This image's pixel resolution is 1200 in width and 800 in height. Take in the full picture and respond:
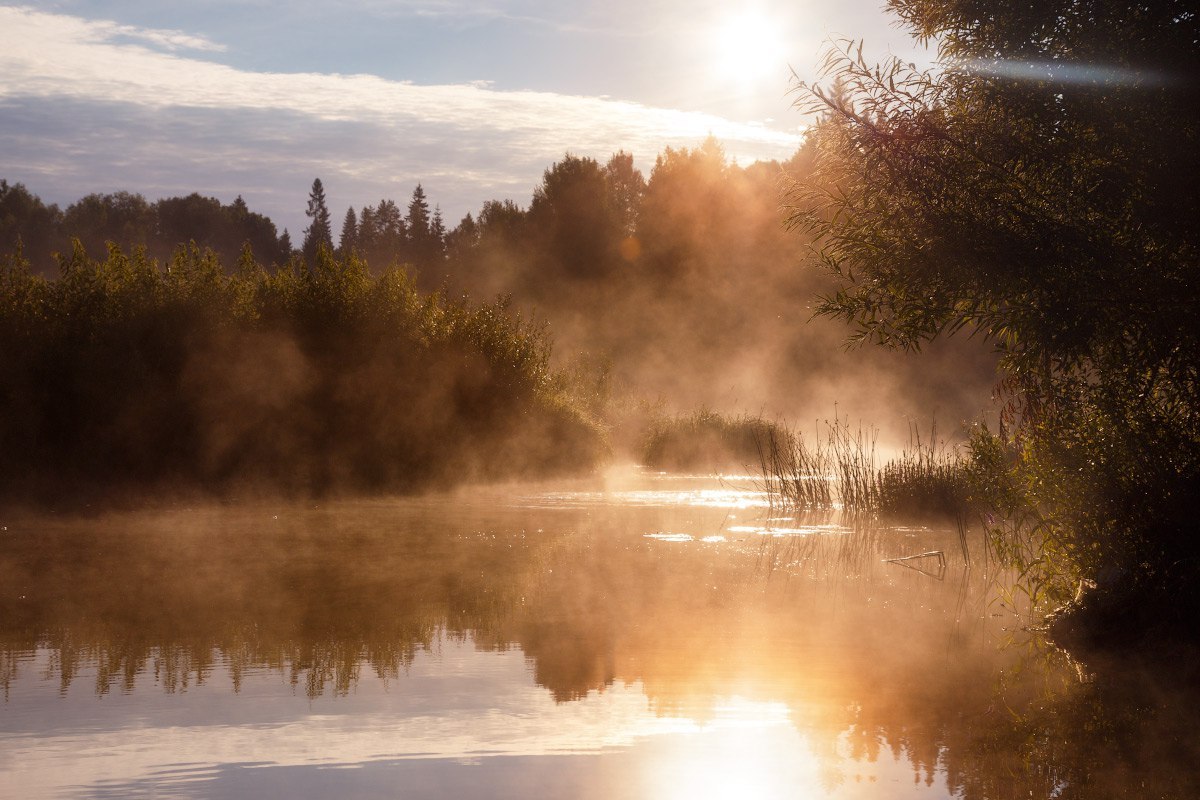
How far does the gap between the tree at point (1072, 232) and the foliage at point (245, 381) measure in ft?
49.8

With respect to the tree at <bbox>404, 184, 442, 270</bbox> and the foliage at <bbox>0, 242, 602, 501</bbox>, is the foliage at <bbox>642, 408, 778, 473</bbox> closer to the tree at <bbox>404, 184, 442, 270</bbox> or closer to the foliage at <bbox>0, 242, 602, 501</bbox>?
the foliage at <bbox>0, 242, 602, 501</bbox>

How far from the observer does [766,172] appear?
65.5m

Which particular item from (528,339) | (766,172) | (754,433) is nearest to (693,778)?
(528,339)

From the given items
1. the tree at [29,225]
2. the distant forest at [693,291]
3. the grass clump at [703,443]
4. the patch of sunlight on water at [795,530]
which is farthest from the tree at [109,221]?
the patch of sunlight on water at [795,530]

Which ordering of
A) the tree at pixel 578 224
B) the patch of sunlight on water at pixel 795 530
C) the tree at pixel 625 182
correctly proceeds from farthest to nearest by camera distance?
the tree at pixel 625 182 < the tree at pixel 578 224 < the patch of sunlight on water at pixel 795 530

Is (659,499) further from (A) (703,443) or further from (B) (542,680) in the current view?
(B) (542,680)

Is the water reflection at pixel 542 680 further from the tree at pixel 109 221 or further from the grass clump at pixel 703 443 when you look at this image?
the tree at pixel 109 221

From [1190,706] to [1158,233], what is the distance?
4.17 meters

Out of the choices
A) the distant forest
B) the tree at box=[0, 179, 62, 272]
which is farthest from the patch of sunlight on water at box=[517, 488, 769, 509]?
the tree at box=[0, 179, 62, 272]

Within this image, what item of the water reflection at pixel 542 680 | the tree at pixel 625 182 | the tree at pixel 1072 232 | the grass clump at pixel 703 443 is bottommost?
the grass clump at pixel 703 443

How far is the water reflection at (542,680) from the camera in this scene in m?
6.51

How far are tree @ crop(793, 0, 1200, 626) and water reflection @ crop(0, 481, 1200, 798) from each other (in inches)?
54.0

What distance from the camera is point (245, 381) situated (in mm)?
24188

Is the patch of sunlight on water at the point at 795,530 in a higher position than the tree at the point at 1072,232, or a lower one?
lower
